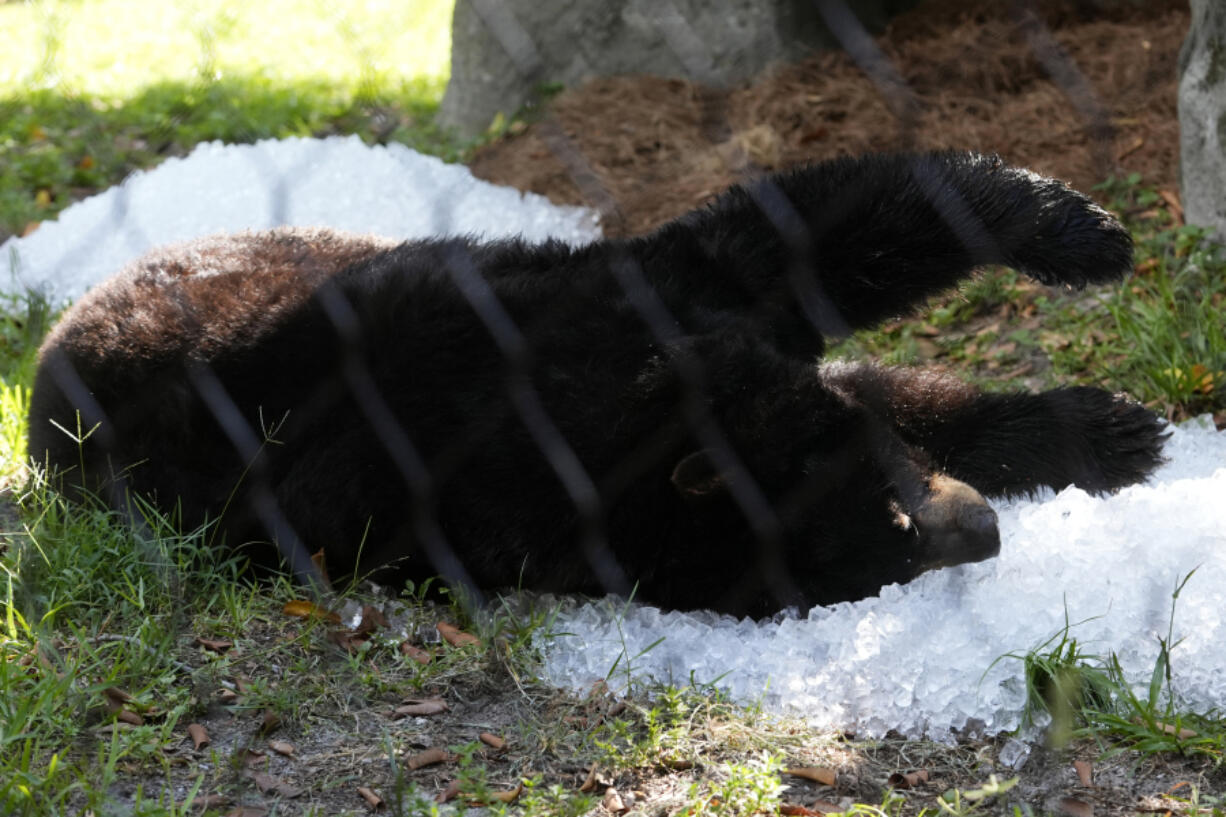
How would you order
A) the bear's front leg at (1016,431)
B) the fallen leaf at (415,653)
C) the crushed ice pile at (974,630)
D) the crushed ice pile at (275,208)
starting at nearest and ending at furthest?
the crushed ice pile at (974,630) < the fallen leaf at (415,653) < the bear's front leg at (1016,431) < the crushed ice pile at (275,208)

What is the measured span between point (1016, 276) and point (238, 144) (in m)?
3.89

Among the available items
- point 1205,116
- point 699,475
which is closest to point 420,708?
point 699,475

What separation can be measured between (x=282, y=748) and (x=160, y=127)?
197 inches

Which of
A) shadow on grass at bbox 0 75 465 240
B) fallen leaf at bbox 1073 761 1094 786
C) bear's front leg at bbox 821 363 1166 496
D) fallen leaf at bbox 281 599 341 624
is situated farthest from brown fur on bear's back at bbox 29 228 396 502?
shadow on grass at bbox 0 75 465 240

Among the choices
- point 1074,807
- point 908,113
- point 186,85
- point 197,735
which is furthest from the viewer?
point 186,85

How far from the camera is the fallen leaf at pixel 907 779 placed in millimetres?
2459

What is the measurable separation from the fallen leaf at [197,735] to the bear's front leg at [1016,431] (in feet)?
5.76

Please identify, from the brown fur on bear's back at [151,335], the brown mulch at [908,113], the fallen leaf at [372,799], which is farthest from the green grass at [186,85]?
the fallen leaf at [372,799]

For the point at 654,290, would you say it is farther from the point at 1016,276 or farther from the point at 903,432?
the point at 1016,276

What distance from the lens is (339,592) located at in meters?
3.34

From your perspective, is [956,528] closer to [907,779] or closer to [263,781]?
[907,779]

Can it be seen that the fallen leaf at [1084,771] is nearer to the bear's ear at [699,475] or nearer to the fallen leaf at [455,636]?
the bear's ear at [699,475]

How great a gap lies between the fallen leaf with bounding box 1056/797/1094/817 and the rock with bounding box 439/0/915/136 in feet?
14.7

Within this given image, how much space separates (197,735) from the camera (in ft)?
8.50
